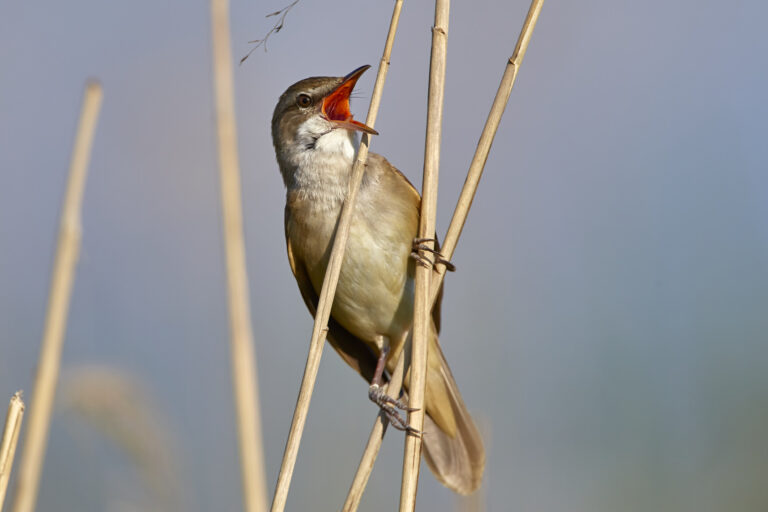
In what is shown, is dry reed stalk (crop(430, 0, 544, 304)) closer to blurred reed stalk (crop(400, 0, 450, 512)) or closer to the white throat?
blurred reed stalk (crop(400, 0, 450, 512))

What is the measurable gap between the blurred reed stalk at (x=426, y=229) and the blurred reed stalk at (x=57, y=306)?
0.90 meters

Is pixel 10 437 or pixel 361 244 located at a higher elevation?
pixel 361 244

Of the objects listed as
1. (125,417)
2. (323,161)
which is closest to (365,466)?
(125,417)

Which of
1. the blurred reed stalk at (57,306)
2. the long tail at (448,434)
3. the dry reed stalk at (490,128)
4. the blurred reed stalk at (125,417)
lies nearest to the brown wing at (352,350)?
the long tail at (448,434)

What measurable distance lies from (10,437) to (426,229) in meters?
1.21

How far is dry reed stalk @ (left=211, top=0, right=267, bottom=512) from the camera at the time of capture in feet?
6.89

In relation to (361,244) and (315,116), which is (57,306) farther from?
(315,116)

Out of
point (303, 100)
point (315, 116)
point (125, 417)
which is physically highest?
point (303, 100)

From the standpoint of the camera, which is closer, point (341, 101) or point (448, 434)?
point (341, 101)

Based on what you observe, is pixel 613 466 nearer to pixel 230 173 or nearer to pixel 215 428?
pixel 215 428

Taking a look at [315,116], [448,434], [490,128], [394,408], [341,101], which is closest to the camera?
[490,128]

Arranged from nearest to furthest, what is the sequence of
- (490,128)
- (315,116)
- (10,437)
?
(10,437) → (490,128) → (315,116)

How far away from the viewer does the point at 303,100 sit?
3309 millimetres

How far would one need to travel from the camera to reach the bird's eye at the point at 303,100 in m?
3.29
